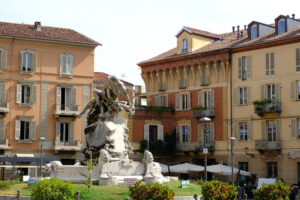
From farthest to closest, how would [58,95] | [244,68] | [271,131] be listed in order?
[58,95] → [244,68] → [271,131]

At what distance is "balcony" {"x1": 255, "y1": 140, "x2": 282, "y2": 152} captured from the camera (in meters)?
49.4

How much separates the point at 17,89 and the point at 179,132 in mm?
15218

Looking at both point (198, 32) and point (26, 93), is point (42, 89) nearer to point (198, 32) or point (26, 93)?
point (26, 93)

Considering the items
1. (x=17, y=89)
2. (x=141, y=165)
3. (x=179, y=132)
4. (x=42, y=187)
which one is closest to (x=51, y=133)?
(x=17, y=89)

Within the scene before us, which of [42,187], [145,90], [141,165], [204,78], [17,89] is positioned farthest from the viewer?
[145,90]

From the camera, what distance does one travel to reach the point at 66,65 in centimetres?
5419

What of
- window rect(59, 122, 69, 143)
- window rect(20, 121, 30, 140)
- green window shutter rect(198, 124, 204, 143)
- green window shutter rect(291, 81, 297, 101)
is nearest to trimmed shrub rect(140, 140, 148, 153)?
green window shutter rect(198, 124, 204, 143)

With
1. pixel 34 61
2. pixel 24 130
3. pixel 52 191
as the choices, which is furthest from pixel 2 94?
pixel 52 191

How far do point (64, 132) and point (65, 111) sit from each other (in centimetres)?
177

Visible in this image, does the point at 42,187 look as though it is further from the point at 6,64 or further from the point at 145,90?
the point at 145,90

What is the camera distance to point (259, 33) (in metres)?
53.4

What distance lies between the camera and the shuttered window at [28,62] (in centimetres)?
5275

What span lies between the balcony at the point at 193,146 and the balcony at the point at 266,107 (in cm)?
582

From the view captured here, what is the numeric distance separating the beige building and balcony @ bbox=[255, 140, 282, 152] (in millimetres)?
14593
